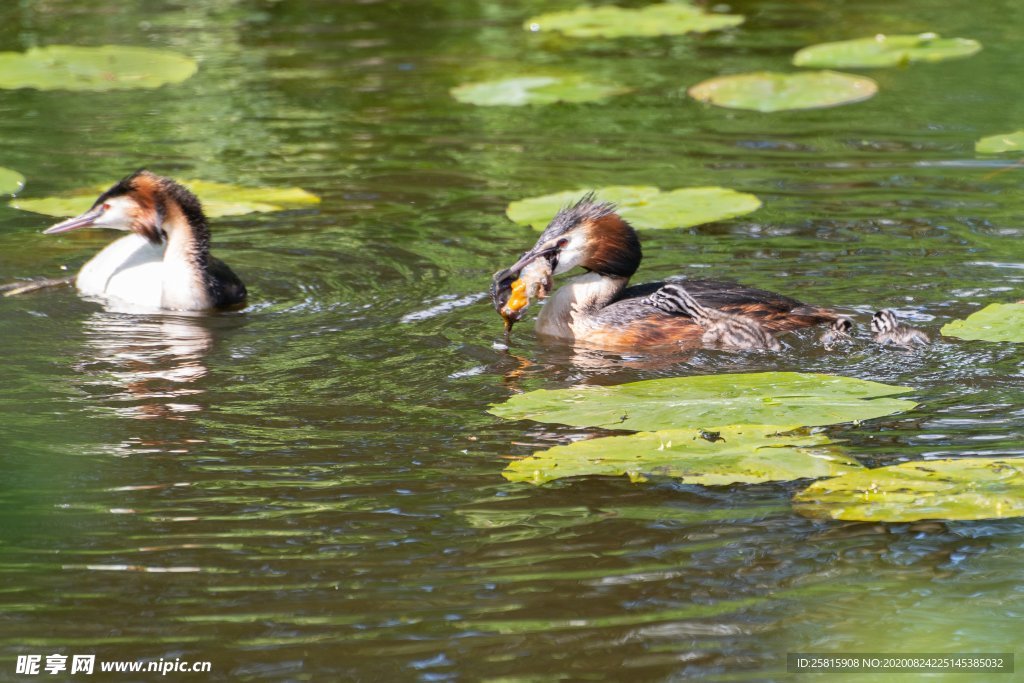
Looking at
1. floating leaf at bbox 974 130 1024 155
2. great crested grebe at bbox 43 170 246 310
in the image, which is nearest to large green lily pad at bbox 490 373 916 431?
great crested grebe at bbox 43 170 246 310

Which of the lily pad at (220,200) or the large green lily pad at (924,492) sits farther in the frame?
the lily pad at (220,200)

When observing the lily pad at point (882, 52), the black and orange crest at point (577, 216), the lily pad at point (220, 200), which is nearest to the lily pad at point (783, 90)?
the lily pad at point (882, 52)

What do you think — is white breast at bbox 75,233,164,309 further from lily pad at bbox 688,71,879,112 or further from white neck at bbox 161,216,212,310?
lily pad at bbox 688,71,879,112

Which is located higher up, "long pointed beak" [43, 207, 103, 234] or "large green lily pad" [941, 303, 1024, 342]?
"long pointed beak" [43, 207, 103, 234]

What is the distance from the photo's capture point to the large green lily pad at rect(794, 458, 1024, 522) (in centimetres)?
515

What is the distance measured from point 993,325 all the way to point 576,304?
7.14 feet

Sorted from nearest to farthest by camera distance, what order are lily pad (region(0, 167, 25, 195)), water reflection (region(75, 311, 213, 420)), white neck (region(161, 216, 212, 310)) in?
water reflection (region(75, 311, 213, 420)), white neck (region(161, 216, 212, 310)), lily pad (region(0, 167, 25, 195))

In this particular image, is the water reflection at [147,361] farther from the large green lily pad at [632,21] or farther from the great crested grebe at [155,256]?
the large green lily pad at [632,21]

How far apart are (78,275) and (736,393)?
440 cm

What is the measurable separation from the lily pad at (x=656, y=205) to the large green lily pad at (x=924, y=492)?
3.48 m

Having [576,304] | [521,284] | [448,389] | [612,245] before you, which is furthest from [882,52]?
[448,389]

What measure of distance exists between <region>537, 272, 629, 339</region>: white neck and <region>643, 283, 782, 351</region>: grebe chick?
43 centimetres

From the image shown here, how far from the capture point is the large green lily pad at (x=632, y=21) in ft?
45.7

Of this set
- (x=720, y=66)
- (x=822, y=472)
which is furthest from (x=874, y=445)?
(x=720, y=66)
